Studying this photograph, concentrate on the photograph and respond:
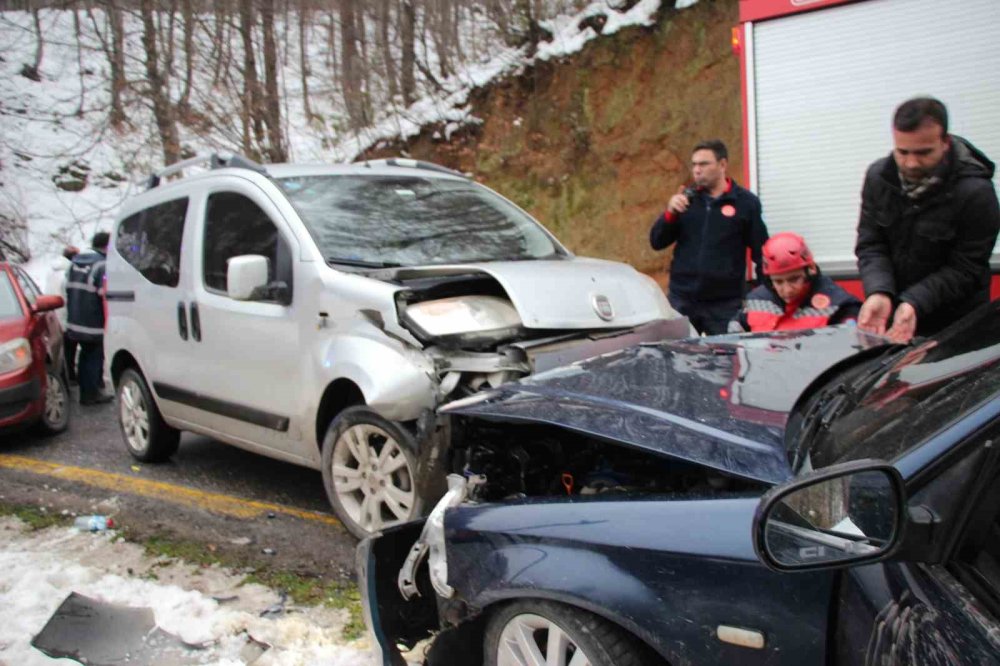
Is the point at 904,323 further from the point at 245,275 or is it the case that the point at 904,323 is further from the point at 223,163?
the point at 223,163

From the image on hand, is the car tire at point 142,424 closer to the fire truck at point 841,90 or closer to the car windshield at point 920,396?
the fire truck at point 841,90

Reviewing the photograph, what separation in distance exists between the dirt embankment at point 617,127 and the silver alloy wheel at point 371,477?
662 cm

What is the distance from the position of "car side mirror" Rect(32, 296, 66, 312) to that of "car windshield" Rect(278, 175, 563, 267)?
3691mm

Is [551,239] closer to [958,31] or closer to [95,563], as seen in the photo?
[958,31]

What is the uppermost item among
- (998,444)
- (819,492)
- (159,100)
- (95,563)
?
(159,100)

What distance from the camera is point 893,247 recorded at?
12.9ft

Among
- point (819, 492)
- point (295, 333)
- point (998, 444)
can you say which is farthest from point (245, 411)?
point (998, 444)

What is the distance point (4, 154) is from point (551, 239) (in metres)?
16.9

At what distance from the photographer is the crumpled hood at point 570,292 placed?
384 centimetres

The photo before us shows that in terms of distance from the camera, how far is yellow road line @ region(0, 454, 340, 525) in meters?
4.68

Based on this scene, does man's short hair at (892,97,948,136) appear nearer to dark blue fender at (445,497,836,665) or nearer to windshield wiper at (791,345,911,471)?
windshield wiper at (791,345,911,471)

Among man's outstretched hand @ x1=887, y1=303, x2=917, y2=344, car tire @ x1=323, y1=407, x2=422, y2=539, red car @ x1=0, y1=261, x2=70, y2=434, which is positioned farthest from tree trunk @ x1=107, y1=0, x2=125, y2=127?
man's outstretched hand @ x1=887, y1=303, x2=917, y2=344

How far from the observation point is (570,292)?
13.2ft

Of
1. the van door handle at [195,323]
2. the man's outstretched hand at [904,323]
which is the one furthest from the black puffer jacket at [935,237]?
the van door handle at [195,323]
